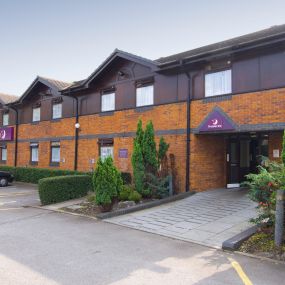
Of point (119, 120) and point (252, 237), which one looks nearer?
point (252, 237)

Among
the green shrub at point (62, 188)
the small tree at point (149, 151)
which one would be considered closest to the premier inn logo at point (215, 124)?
the small tree at point (149, 151)

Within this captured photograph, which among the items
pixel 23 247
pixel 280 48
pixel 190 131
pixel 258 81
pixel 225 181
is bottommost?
pixel 23 247

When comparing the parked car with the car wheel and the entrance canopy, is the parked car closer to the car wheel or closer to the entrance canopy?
the car wheel

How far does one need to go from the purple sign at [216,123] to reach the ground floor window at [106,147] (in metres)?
5.51

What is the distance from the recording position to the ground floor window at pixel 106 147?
1655 cm

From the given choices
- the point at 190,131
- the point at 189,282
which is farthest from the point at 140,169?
the point at 189,282

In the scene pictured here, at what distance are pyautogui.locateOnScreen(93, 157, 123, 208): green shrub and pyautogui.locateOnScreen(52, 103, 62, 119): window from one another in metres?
10.4

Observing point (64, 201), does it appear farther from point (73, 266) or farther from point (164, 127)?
point (73, 266)

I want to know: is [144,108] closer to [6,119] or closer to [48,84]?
[48,84]

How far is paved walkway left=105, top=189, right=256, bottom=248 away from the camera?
7914 mm

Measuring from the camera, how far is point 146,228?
8688mm

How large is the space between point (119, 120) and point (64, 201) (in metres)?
5.00

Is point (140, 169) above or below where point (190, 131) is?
below

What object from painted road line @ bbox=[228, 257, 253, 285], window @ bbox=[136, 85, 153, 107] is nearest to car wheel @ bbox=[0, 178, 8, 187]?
window @ bbox=[136, 85, 153, 107]
